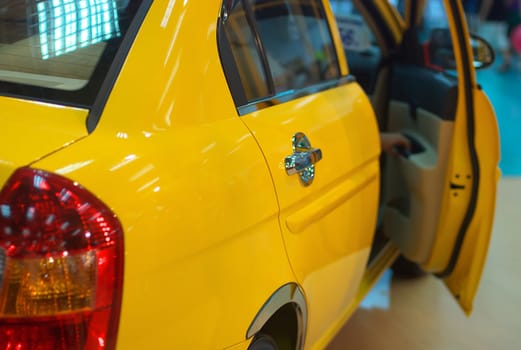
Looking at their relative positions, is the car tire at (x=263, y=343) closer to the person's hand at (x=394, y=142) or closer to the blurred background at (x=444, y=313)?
the blurred background at (x=444, y=313)

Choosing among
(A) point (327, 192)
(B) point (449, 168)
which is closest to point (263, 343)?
(A) point (327, 192)

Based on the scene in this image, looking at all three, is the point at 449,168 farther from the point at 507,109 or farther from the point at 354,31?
the point at 507,109

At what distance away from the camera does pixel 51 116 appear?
120 centimetres

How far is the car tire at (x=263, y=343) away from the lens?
1.46 m

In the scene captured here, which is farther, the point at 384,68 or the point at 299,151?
the point at 384,68

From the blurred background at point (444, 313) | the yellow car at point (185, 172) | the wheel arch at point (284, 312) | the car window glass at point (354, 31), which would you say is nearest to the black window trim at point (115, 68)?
the yellow car at point (185, 172)

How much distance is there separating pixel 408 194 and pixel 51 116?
1791 mm

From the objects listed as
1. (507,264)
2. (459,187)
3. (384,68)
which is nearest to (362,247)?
(459,187)

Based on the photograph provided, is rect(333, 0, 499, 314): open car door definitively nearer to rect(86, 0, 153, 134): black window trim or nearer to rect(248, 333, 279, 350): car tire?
rect(248, 333, 279, 350): car tire

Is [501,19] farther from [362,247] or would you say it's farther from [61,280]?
[61,280]

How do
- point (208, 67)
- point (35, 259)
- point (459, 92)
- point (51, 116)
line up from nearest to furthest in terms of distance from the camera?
point (35, 259) < point (51, 116) < point (208, 67) < point (459, 92)

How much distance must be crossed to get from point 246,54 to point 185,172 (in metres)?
0.67

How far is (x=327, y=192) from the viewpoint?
1.71 metres

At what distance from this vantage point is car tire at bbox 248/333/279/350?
1.46 m
